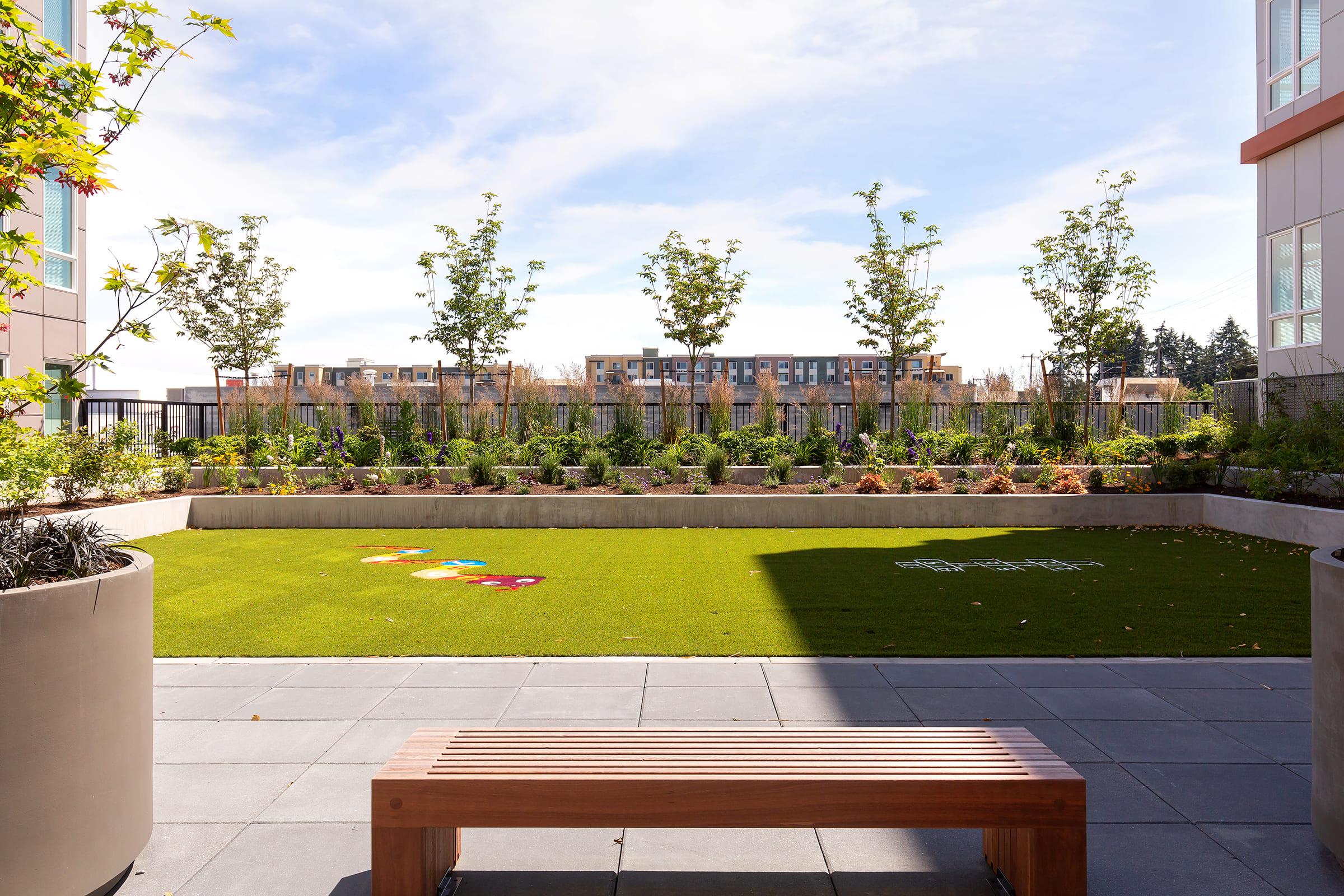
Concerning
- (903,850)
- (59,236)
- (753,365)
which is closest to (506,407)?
(59,236)

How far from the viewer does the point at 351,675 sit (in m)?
4.89

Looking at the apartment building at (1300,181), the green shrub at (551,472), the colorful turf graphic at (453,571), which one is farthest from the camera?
the green shrub at (551,472)

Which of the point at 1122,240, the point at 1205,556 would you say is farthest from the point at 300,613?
the point at 1122,240

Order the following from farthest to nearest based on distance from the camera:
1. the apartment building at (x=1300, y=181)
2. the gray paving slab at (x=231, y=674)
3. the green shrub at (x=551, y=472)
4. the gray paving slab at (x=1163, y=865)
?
the green shrub at (x=551, y=472) → the apartment building at (x=1300, y=181) → the gray paving slab at (x=231, y=674) → the gray paving slab at (x=1163, y=865)

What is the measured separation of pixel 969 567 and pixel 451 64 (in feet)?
27.4

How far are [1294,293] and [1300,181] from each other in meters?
1.93

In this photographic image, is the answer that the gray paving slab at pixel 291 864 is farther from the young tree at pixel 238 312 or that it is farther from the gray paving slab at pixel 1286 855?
the young tree at pixel 238 312

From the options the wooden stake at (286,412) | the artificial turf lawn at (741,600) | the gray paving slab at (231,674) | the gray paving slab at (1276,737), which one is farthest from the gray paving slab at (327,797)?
the wooden stake at (286,412)

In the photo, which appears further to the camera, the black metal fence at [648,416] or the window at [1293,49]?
the black metal fence at [648,416]

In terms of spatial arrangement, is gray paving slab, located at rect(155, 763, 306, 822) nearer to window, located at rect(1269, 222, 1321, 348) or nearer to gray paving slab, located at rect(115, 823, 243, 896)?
gray paving slab, located at rect(115, 823, 243, 896)

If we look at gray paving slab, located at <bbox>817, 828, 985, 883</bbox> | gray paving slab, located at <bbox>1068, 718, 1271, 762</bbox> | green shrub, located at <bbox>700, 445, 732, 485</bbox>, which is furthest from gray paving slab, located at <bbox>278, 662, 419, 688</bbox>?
green shrub, located at <bbox>700, 445, 732, 485</bbox>

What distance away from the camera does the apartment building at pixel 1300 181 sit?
13.1 m

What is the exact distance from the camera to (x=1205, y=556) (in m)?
9.34

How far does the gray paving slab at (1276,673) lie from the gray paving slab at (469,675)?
4369 millimetres
